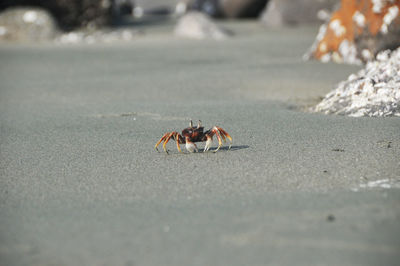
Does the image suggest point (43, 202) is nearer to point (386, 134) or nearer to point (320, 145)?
point (320, 145)

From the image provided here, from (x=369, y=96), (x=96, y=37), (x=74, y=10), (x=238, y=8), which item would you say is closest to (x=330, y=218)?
(x=369, y=96)

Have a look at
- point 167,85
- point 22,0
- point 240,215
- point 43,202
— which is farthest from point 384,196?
point 22,0

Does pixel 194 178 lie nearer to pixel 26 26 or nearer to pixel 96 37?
pixel 96 37

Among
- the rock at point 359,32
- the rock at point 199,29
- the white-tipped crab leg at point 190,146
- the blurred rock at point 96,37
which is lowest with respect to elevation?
the blurred rock at point 96,37

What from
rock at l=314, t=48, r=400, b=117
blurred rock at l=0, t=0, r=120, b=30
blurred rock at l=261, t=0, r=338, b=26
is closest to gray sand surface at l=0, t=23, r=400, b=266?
rock at l=314, t=48, r=400, b=117

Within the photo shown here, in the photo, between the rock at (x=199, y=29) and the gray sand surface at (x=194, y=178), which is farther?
the rock at (x=199, y=29)

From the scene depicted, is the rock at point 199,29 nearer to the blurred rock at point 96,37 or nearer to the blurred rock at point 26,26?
the blurred rock at point 96,37

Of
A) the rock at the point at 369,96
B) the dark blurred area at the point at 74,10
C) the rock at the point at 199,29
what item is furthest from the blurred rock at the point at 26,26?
the rock at the point at 369,96
